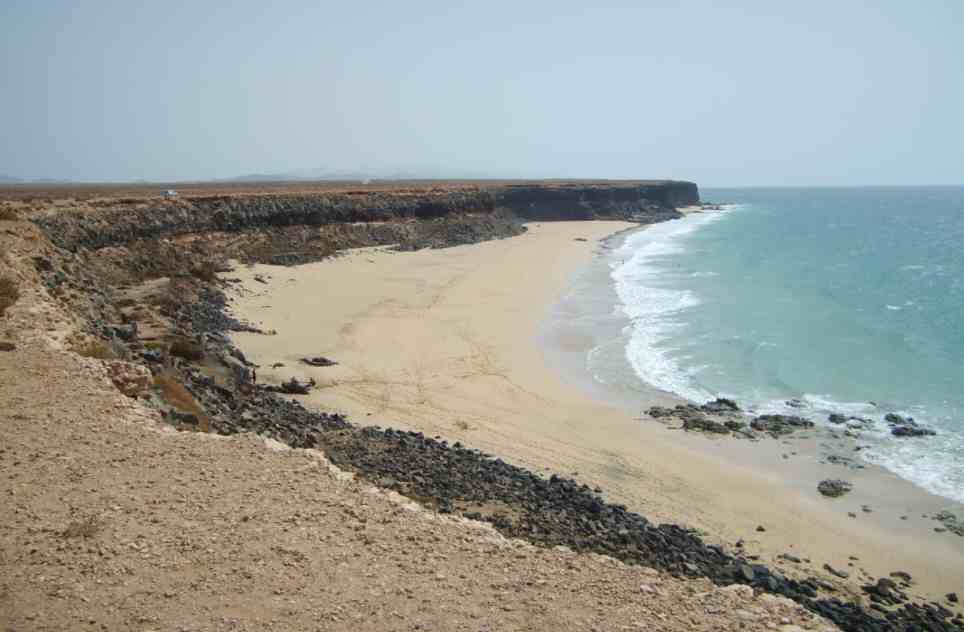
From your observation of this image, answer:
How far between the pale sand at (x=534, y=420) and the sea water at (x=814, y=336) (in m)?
2.76

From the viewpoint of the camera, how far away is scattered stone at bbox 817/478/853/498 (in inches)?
577

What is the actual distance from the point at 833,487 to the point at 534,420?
7028 millimetres

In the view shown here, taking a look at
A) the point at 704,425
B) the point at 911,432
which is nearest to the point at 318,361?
the point at 704,425

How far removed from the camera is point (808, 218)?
386ft

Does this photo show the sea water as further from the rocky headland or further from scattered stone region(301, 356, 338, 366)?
scattered stone region(301, 356, 338, 366)

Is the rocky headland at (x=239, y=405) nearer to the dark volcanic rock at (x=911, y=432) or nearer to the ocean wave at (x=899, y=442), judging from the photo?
the ocean wave at (x=899, y=442)

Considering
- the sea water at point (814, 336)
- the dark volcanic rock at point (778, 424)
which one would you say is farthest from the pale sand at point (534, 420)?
the sea water at point (814, 336)

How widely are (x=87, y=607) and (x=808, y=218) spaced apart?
420 ft

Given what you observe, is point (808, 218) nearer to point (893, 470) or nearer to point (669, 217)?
point (669, 217)

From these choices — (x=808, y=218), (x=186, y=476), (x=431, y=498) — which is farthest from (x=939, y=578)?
(x=808, y=218)

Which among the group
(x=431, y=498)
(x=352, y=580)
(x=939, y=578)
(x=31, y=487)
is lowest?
(x=939, y=578)

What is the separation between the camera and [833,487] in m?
14.9

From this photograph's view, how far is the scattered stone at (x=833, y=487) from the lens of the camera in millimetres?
14656

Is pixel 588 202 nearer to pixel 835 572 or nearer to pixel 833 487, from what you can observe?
pixel 833 487
